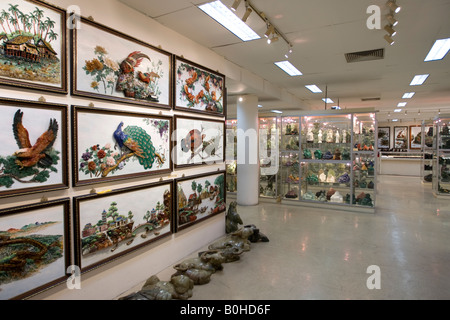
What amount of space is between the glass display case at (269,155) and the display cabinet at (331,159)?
0.62 ft

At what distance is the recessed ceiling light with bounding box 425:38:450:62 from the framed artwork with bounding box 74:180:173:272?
468cm

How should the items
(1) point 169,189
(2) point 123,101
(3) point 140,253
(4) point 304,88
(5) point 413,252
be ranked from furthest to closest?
(4) point 304,88, (5) point 413,252, (1) point 169,189, (3) point 140,253, (2) point 123,101

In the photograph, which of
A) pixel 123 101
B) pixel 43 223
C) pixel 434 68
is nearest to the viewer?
pixel 43 223

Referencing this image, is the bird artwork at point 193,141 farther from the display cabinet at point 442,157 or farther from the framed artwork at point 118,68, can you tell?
the display cabinet at point 442,157

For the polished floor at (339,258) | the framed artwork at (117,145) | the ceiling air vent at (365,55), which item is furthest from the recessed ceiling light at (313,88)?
the framed artwork at (117,145)

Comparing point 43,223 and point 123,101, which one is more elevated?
point 123,101

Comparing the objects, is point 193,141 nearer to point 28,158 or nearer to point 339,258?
point 28,158

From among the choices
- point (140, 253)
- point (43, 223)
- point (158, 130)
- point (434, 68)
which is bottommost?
point (140, 253)

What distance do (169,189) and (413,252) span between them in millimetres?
3850

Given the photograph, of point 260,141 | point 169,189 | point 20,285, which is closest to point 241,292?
point 169,189

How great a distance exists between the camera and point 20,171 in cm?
213

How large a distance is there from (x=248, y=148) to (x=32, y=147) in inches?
219

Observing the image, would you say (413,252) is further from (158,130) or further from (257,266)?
(158,130)

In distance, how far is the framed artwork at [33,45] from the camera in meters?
2.01
